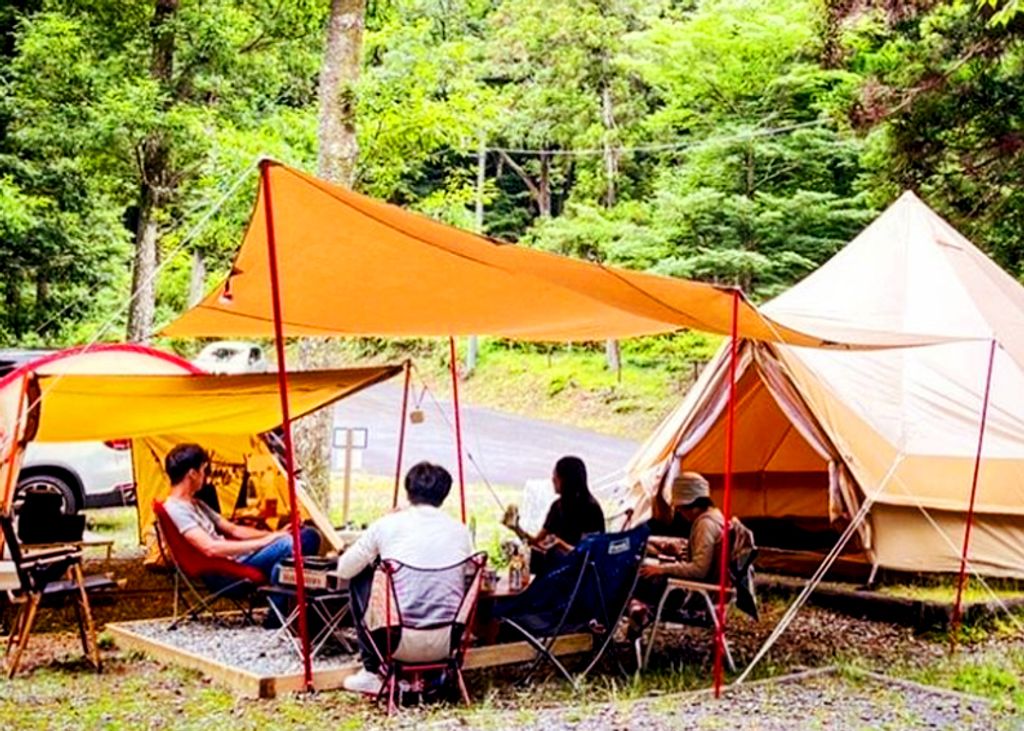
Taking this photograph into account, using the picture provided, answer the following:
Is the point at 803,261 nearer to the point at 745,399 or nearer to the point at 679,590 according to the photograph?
the point at 745,399

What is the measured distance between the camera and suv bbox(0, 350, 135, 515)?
29.9ft

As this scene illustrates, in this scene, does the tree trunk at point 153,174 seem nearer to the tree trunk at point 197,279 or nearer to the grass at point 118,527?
the grass at point 118,527

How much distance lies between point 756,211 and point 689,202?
0.97 metres

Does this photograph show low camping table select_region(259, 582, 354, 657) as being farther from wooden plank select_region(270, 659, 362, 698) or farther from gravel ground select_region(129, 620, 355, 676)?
wooden plank select_region(270, 659, 362, 698)

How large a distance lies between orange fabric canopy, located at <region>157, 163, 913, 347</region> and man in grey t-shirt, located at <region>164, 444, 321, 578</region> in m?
0.78

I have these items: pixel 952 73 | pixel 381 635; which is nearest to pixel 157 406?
pixel 381 635

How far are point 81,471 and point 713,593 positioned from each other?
5976 millimetres

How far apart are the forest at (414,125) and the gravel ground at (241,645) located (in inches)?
60.2

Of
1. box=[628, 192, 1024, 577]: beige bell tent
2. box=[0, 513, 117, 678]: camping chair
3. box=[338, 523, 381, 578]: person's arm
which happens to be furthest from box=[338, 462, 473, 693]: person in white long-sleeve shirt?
box=[628, 192, 1024, 577]: beige bell tent

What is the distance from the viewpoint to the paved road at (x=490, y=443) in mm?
14000

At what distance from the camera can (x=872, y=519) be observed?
7145mm

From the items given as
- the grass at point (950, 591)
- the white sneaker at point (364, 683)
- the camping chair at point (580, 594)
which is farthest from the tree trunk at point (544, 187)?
the white sneaker at point (364, 683)

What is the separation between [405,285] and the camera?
544 cm

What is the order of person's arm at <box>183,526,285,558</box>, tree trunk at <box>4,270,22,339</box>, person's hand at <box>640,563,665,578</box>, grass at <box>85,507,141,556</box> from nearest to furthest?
person's hand at <box>640,563,665,578</box>
person's arm at <box>183,526,285,558</box>
grass at <box>85,507,141,556</box>
tree trunk at <box>4,270,22,339</box>
